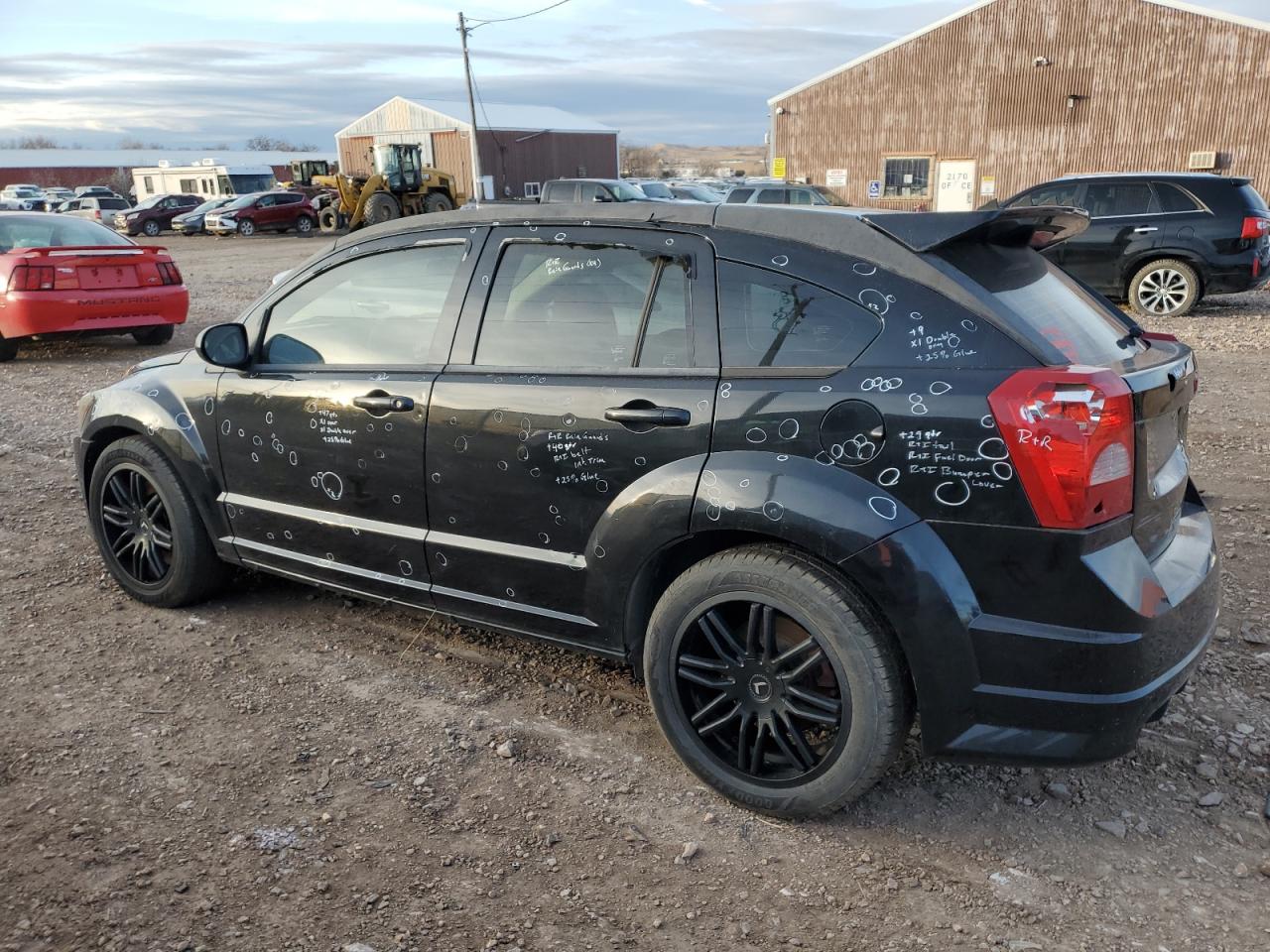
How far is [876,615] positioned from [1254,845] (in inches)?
48.6

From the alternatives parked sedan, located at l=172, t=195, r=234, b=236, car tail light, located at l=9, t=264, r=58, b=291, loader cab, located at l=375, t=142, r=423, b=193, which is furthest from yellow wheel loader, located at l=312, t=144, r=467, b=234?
car tail light, located at l=9, t=264, r=58, b=291

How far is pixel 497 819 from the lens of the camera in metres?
2.93

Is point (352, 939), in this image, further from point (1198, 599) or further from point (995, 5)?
point (995, 5)

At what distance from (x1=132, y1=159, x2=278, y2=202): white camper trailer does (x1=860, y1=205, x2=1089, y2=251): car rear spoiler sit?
157ft

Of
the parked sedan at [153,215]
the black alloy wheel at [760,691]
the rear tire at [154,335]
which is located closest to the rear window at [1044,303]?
the black alloy wheel at [760,691]

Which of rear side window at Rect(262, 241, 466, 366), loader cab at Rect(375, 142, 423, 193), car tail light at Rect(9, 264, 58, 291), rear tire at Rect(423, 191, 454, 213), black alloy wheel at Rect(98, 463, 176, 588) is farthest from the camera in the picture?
rear tire at Rect(423, 191, 454, 213)

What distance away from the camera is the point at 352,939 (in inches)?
96.9

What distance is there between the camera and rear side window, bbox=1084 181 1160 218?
11891 mm

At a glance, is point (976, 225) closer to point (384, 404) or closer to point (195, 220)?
point (384, 404)

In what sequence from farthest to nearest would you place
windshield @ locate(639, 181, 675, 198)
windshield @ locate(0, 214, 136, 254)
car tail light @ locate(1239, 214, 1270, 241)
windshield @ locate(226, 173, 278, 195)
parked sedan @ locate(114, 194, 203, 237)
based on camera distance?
windshield @ locate(226, 173, 278, 195) → parked sedan @ locate(114, 194, 203, 237) → windshield @ locate(639, 181, 675, 198) → car tail light @ locate(1239, 214, 1270, 241) → windshield @ locate(0, 214, 136, 254)

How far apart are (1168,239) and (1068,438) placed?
10941mm

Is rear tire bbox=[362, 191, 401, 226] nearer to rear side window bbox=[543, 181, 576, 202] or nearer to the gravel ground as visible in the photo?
rear side window bbox=[543, 181, 576, 202]

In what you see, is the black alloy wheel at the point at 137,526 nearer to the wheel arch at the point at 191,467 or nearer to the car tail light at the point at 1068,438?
the wheel arch at the point at 191,467

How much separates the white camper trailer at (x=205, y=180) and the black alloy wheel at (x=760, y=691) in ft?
157
